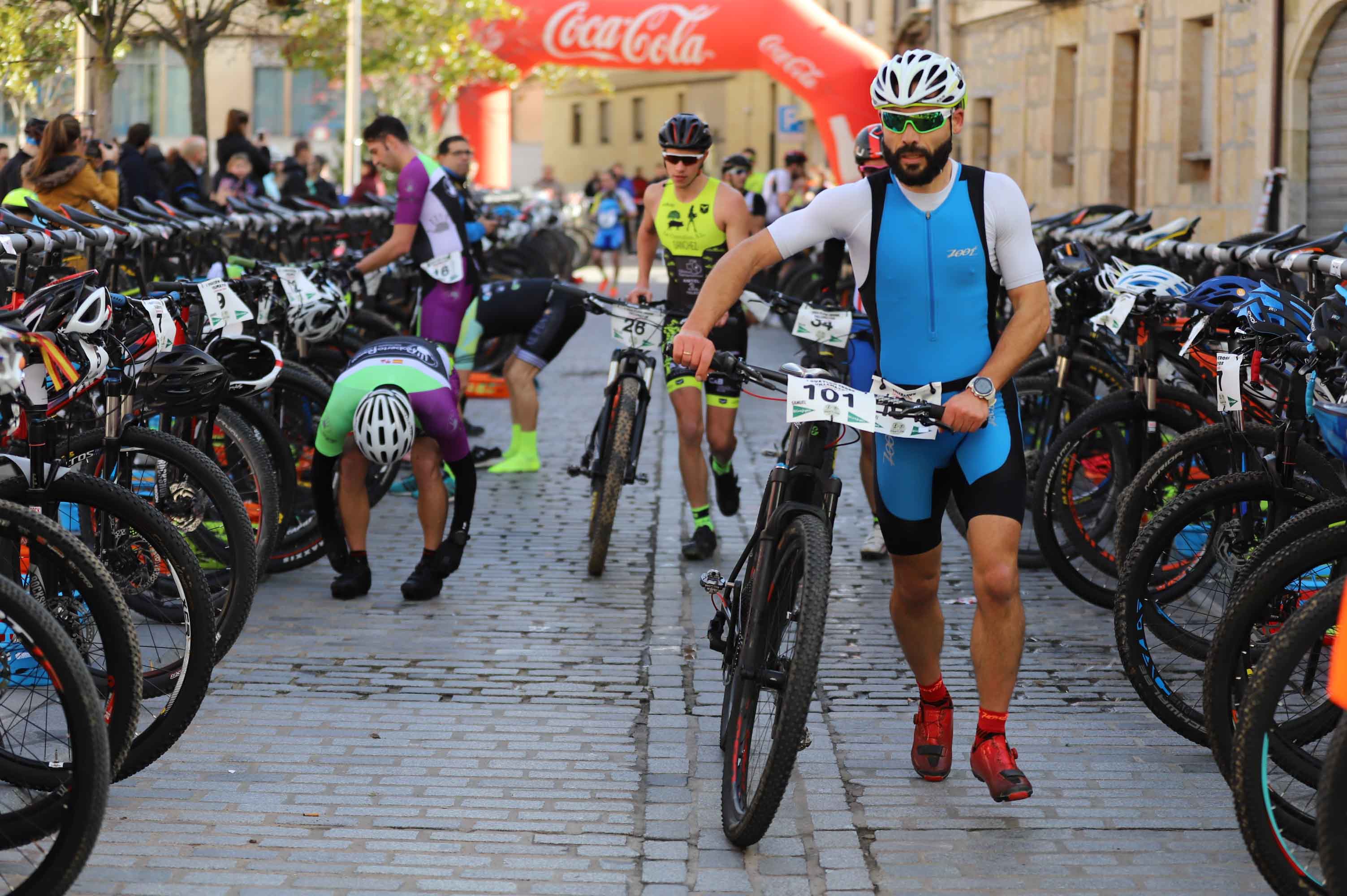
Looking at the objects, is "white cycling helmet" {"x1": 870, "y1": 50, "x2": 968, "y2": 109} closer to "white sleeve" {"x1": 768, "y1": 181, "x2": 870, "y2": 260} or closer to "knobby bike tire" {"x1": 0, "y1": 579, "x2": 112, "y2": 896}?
"white sleeve" {"x1": 768, "y1": 181, "x2": 870, "y2": 260}

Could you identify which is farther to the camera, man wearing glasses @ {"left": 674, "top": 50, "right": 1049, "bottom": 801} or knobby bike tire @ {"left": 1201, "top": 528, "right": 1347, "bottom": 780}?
man wearing glasses @ {"left": 674, "top": 50, "right": 1049, "bottom": 801}

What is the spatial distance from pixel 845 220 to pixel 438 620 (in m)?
3.00

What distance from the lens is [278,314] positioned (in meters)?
8.38

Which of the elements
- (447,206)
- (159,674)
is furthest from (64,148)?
(159,674)

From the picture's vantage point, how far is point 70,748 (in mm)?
3895

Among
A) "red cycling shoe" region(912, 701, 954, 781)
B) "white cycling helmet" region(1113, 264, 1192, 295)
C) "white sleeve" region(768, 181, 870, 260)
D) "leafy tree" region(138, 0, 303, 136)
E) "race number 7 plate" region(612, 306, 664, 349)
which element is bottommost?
"red cycling shoe" region(912, 701, 954, 781)

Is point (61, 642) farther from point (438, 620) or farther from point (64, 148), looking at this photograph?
point (64, 148)

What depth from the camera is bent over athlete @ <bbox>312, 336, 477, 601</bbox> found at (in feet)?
24.2

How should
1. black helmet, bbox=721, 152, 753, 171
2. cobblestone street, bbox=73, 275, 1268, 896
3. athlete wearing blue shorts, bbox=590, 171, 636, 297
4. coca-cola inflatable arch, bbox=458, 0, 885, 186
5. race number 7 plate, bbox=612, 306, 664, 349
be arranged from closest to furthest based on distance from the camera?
cobblestone street, bbox=73, 275, 1268, 896 < race number 7 plate, bbox=612, 306, 664, 349 < black helmet, bbox=721, 152, 753, 171 < coca-cola inflatable arch, bbox=458, 0, 885, 186 < athlete wearing blue shorts, bbox=590, 171, 636, 297

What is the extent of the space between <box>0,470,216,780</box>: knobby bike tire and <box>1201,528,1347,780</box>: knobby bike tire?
254cm

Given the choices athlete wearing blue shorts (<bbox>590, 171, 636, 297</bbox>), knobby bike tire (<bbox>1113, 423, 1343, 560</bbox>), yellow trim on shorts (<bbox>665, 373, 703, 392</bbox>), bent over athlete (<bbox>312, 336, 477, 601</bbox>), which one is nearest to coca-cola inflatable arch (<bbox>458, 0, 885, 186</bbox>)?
athlete wearing blue shorts (<bbox>590, 171, 636, 297</bbox>)

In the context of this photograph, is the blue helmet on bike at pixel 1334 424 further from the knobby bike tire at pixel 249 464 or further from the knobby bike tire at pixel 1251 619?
the knobby bike tire at pixel 249 464

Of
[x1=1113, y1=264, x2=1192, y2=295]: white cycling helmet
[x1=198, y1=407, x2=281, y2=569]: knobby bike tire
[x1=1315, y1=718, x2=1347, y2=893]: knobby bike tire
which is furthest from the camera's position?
[x1=1113, y1=264, x2=1192, y2=295]: white cycling helmet

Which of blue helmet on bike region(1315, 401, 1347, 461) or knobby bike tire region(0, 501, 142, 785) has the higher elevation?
blue helmet on bike region(1315, 401, 1347, 461)
